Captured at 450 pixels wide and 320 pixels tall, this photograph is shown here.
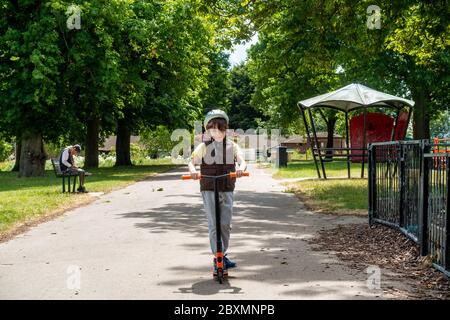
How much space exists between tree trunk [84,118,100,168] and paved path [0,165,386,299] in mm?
26084

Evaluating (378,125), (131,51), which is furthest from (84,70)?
(378,125)

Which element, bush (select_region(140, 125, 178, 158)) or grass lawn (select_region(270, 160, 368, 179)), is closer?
grass lawn (select_region(270, 160, 368, 179))

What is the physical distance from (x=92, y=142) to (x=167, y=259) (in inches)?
1287

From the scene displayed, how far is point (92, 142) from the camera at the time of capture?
3962cm

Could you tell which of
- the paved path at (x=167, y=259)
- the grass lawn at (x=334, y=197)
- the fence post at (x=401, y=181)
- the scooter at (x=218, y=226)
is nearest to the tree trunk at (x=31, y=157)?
the grass lawn at (x=334, y=197)

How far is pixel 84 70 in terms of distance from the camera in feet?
89.4

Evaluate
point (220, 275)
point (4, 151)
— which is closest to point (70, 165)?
point (220, 275)

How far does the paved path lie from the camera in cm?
607

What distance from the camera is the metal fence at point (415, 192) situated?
687 centimetres

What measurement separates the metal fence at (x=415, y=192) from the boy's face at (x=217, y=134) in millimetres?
2284

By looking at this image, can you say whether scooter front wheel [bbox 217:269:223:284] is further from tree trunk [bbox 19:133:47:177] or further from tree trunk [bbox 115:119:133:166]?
tree trunk [bbox 115:119:133:166]

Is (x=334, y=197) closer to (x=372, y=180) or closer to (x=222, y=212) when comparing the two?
(x=372, y=180)

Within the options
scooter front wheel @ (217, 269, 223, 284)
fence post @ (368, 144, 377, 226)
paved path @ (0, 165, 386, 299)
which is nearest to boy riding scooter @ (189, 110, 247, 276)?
scooter front wheel @ (217, 269, 223, 284)
